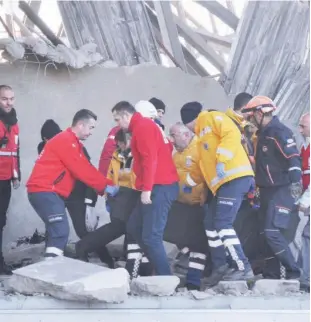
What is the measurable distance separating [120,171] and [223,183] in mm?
1058

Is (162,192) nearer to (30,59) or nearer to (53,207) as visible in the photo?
(53,207)

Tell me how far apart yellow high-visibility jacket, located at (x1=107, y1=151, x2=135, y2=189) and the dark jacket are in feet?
3.59

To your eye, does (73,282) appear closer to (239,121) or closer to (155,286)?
(155,286)

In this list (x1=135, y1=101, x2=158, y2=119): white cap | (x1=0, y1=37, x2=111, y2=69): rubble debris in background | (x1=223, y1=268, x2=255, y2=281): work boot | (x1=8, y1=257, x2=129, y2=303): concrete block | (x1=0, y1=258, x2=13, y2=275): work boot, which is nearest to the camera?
(x1=8, y1=257, x2=129, y2=303): concrete block

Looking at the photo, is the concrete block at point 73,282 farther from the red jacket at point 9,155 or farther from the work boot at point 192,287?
the red jacket at point 9,155

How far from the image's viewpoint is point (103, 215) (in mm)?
8867

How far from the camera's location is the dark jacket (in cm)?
641

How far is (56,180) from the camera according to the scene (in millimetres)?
6652

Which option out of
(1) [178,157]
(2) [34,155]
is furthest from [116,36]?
(1) [178,157]

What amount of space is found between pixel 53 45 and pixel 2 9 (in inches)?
59.8

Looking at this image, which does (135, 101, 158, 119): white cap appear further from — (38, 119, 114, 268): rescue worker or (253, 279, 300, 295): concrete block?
(253, 279, 300, 295): concrete block

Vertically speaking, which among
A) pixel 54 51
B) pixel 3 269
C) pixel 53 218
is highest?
pixel 54 51

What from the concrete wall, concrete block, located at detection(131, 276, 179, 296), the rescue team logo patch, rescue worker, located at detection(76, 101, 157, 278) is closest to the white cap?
rescue worker, located at detection(76, 101, 157, 278)

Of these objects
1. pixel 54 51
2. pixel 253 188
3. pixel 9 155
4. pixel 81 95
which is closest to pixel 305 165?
pixel 253 188
